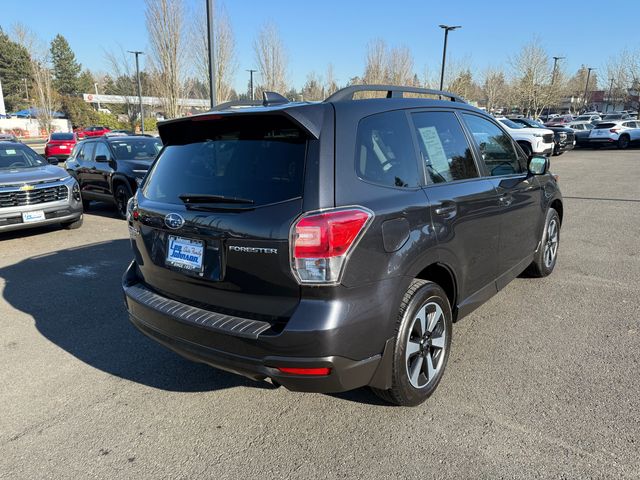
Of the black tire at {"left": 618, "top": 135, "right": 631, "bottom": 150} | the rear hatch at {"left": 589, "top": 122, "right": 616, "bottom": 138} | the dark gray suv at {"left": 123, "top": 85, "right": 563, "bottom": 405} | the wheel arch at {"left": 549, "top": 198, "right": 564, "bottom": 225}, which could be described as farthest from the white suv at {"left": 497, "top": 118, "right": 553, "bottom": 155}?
the dark gray suv at {"left": 123, "top": 85, "right": 563, "bottom": 405}

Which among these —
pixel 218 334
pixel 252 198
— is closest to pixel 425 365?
pixel 218 334

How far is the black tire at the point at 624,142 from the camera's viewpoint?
26984 millimetres

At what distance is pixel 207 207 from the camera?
261cm

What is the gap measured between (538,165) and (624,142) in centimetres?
2810

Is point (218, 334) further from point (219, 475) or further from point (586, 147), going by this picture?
point (586, 147)

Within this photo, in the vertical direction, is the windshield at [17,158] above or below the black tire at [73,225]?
above

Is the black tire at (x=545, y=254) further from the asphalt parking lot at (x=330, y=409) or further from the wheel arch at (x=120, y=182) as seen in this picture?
the wheel arch at (x=120, y=182)

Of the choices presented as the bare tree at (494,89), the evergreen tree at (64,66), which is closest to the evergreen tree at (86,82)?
the evergreen tree at (64,66)

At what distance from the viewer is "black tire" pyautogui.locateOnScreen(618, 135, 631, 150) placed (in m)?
27.0

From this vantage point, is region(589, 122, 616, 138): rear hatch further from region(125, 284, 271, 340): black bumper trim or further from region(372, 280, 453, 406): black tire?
region(125, 284, 271, 340): black bumper trim

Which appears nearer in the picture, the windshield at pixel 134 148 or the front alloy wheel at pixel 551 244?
the front alloy wheel at pixel 551 244

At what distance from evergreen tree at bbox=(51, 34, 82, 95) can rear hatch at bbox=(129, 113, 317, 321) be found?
101m

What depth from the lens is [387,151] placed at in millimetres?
2740

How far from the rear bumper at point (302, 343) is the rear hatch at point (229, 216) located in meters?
0.10
